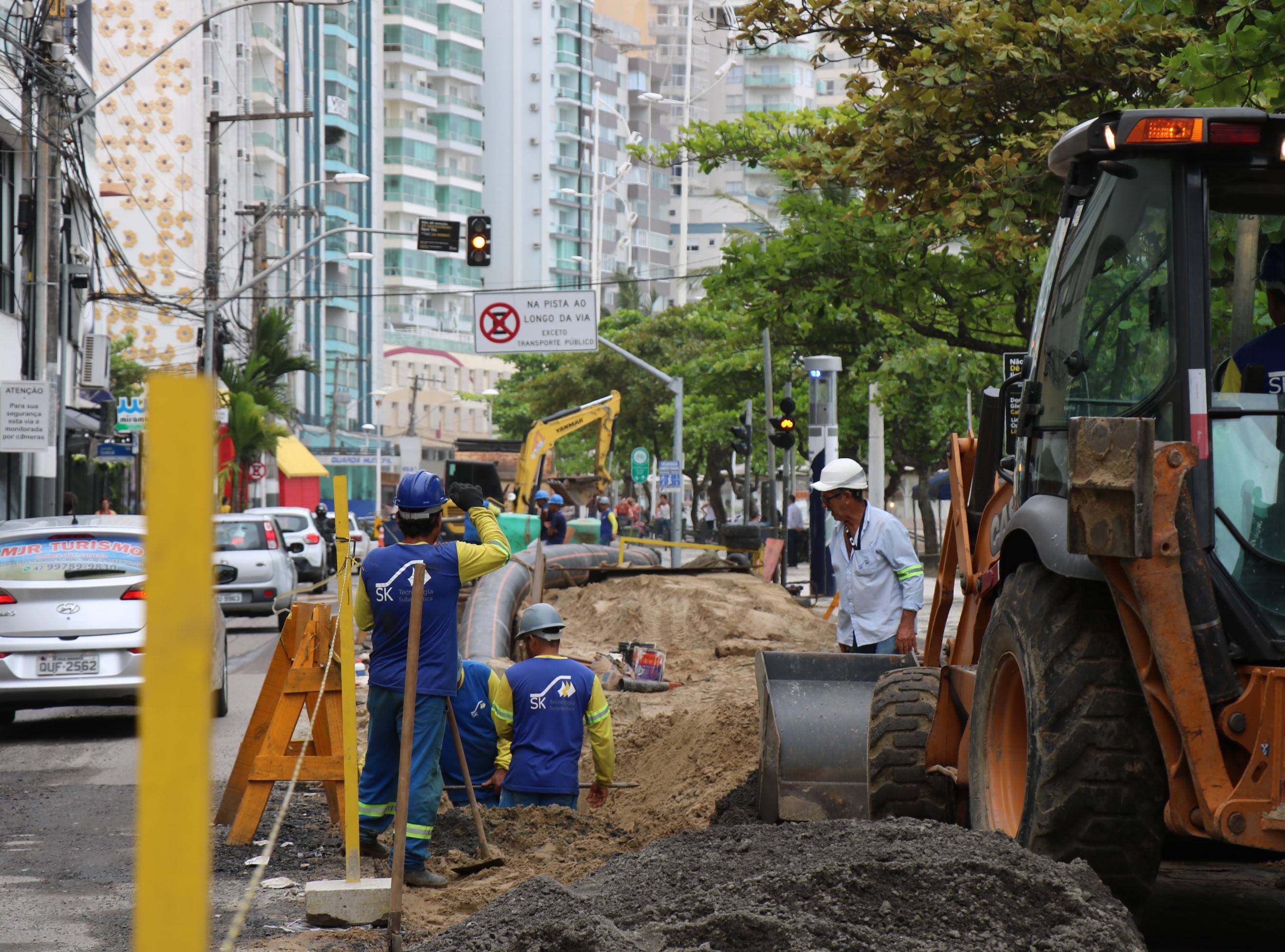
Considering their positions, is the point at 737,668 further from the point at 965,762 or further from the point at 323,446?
the point at 323,446

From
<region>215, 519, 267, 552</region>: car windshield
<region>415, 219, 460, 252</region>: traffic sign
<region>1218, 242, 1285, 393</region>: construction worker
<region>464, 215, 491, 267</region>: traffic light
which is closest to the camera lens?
<region>1218, 242, 1285, 393</region>: construction worker

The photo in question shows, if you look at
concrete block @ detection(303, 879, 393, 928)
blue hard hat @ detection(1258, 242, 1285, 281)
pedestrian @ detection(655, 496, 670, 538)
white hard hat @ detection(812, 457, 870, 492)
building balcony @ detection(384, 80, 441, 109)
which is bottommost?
pedestrian @ detection(655, 496, 670, 538)

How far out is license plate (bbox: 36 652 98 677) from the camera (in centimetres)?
1155

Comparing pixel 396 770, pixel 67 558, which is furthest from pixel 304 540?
pixel 396 770

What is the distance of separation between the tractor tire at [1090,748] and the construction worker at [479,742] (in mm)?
3968

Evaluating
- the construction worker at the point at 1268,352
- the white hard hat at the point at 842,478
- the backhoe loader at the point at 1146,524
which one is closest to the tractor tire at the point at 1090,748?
the backhoe loader at the point at 1146,524

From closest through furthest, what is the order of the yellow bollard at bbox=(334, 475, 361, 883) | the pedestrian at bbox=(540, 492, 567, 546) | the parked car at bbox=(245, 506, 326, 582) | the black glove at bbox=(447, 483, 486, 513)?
the yellow bollard at bbox=(334, 475, 361, 883)
the black glove at bbox=(447, 483, 486, 513)
the pedestrian at bbox=(540, 492, 567, 546)
the parked car at bbox=(245, 506, 326, 582)

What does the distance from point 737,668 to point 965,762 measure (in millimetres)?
10335

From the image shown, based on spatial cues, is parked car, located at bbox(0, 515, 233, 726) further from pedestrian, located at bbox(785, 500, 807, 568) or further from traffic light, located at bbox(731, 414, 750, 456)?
pedestrian, located at bbox(785, 500, 807, 568)

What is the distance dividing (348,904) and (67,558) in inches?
259

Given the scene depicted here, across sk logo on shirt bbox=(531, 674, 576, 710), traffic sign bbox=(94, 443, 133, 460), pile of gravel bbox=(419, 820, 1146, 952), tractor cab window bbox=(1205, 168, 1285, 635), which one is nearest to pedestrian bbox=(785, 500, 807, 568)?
traffic sign bbox=(94, 443, 133, 460)

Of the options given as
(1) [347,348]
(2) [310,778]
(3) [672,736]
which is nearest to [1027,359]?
(2) [310,778]

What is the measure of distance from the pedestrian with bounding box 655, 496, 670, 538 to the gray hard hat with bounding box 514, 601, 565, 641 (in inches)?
1826

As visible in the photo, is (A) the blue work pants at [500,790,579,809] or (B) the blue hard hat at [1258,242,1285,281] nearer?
(B) the blue hard hat at [1258,242,1285,281]
